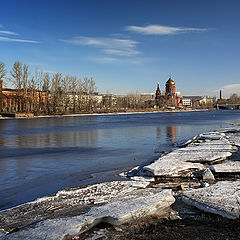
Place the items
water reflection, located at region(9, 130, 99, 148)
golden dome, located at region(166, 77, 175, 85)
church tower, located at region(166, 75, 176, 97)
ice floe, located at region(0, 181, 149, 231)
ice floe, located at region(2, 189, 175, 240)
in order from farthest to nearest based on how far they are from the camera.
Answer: golden dome, located at region(166, 77, 175, 85)
church tower, located at region(166, 75, 176, 97)
water reflection, located at region(9, 130, 99, 148)
ice floe, located at region(0, 181, 149, 231)
ice floe, located at region(2, 189, 175, 240)

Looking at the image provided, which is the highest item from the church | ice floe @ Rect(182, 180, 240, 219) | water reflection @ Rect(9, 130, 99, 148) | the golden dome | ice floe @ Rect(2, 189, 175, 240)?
the golden dome

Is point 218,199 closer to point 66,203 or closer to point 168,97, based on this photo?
point 66,203

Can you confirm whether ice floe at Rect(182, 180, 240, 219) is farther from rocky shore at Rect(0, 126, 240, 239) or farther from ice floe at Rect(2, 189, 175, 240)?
ice floe at Rect(2, 189, 175, 240)

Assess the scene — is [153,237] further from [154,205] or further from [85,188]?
[85,188]

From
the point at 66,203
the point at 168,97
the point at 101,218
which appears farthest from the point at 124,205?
the point at 168,97

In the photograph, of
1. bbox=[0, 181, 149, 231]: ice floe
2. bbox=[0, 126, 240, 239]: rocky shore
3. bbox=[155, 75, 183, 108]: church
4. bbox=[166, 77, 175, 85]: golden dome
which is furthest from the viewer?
bbox=[166, 77, 175, 85]: golden dome

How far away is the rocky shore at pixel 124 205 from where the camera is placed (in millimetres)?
3762

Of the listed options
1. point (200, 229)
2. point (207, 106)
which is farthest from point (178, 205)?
point (207, 106)

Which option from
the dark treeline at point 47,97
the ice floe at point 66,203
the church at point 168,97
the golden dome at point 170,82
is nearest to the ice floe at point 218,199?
the ice floe at point 66,203

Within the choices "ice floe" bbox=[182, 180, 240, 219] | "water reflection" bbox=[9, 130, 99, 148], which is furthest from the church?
"ice floe" bbox=[182, 180, 240, 219]

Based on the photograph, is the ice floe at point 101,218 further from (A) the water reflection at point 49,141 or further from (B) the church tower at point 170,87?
(B) the church tower at point 170,87

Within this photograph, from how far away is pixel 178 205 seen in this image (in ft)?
15.1

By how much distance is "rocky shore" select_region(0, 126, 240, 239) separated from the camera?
148 inches

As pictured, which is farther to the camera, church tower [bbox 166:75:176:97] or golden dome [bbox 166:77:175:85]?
golden dome [bbox 166:77:175:85]
